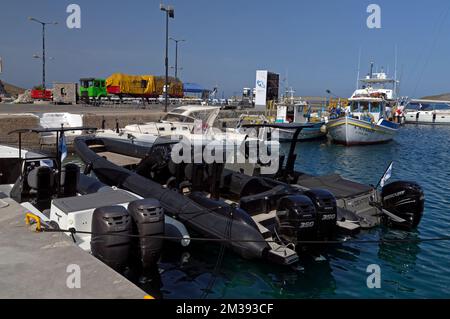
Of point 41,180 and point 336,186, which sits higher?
point 41,180

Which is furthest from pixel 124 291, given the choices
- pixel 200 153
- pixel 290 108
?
pixel 290 108

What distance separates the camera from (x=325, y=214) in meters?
7.73

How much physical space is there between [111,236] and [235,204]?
9.18 feet

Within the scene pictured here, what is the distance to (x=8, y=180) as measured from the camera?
10.1 meters

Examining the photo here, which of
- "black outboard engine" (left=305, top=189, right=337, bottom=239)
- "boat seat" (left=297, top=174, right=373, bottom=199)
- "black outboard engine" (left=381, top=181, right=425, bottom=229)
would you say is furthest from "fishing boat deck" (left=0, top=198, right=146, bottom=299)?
"black outboard engine" (left=381, top=181, right=425, bottom=229)

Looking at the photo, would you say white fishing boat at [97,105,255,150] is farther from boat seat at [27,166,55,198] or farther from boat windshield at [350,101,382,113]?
boat windshield at [350,101,382,113]

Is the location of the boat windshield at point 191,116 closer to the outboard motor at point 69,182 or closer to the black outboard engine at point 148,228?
the outboard motor at point 69,182

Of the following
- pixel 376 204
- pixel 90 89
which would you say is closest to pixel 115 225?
pixel 376 204

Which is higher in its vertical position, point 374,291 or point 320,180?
point 320,180

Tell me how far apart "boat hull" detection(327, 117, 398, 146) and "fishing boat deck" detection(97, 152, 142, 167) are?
2042 cm

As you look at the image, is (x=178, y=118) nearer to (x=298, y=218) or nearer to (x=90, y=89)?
(x=298, y=218)
